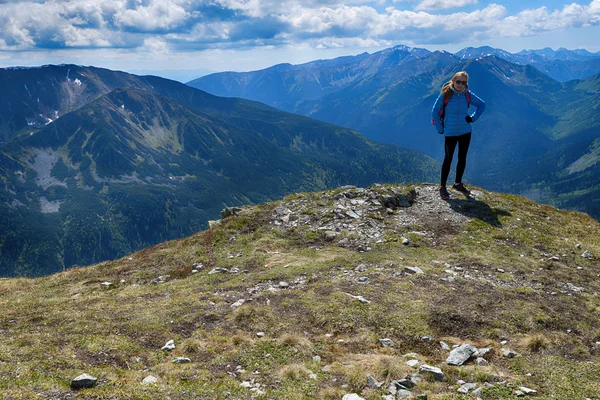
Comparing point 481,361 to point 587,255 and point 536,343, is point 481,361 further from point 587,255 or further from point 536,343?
point 587,255

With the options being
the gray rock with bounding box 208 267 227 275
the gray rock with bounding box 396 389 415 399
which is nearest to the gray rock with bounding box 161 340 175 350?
the gray rock with bounding box 396 389 415 399

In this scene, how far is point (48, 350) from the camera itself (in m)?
9.91

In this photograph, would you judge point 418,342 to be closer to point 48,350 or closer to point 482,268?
point 482,268

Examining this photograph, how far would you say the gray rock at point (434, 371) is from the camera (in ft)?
28.0

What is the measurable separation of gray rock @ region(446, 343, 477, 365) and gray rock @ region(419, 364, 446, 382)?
809 mm

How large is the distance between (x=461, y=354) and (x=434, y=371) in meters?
1.35

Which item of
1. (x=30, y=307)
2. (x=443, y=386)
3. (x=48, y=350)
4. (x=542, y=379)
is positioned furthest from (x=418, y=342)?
(x=30, y=307)

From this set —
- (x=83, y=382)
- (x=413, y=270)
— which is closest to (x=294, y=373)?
(x=83, y=382)

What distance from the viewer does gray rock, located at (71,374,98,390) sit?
7.92m

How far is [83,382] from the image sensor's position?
7.98m

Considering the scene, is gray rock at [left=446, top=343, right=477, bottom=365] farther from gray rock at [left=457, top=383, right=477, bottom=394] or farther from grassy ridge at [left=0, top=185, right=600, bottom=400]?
gray rock at [left=457, top=383, right=477, bottom=394]

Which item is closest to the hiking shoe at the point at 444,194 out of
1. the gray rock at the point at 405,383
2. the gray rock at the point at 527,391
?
the gray rock at the point at 527,391

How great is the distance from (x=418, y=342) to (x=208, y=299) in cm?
750

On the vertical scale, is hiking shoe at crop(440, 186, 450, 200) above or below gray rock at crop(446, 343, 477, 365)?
above
